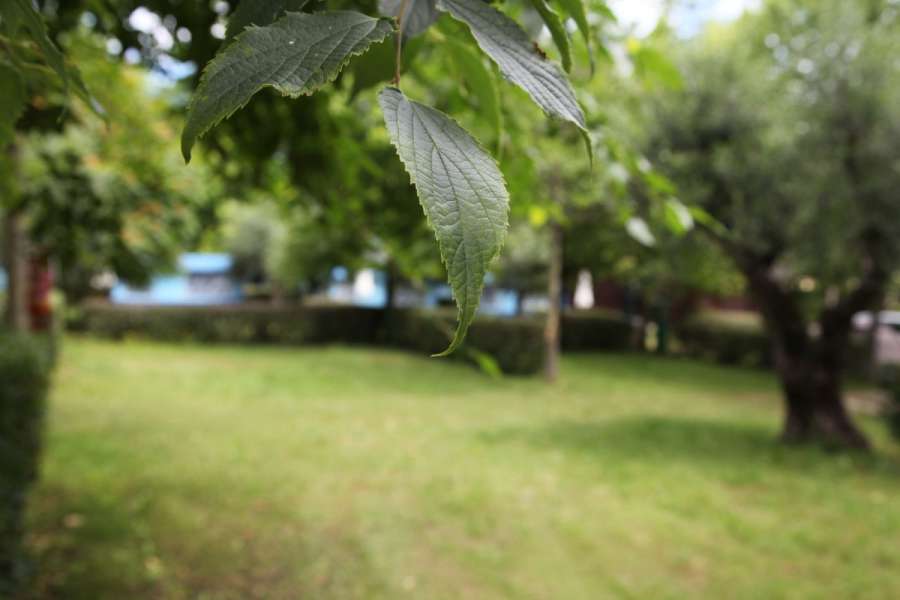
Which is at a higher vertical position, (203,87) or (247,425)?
(203,87)

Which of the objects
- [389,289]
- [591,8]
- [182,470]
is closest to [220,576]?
[182,470]

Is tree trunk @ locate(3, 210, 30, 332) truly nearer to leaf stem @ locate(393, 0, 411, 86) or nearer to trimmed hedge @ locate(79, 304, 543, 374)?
leaf stem @ locate(393, 0, 411, 86)

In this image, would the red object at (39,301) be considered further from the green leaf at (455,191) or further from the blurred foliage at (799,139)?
the green leaf at (455,191)

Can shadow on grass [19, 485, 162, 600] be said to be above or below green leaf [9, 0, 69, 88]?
below

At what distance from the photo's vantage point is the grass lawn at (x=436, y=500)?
490cm

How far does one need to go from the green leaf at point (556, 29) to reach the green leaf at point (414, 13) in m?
0.10

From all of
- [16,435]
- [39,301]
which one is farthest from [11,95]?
[39,301]

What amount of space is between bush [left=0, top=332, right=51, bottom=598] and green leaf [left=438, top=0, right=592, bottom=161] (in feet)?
13.5

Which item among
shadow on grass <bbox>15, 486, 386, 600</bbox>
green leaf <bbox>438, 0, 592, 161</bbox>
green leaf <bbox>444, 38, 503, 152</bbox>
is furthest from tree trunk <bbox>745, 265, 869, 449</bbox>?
green leaf <bbox>438, 0, 592, 161</bbox>

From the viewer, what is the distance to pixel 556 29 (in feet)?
2.25

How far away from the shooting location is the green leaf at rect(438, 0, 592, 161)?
580mm

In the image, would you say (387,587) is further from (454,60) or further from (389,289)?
(389,289)

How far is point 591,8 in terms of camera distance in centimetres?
142

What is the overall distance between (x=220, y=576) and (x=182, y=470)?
2.75 m
